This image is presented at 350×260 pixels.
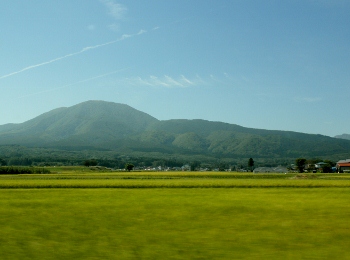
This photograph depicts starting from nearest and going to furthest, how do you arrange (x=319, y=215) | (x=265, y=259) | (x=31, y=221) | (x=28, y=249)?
1. (x=265, y=259)
2. (x=28, y=249)
3. (x=31, y=221)
4. (x=319, y=215)

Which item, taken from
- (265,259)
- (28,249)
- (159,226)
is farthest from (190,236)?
(28,249)

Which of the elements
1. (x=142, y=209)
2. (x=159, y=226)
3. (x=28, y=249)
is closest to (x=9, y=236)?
(x=28, y=249)

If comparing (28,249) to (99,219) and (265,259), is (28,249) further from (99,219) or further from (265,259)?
(265,259)

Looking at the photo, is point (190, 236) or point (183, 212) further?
point (183, 212)

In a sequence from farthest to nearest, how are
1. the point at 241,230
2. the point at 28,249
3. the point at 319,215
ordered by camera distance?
the point at 319,215 < the point at 241,230 < the point at 28,249

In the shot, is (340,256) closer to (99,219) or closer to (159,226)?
(159,226)

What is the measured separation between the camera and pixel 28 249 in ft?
37.3

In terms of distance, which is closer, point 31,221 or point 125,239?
point 125,239

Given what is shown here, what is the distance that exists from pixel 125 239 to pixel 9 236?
12.9 ft

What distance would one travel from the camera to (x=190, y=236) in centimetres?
1284

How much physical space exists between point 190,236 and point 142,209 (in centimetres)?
630

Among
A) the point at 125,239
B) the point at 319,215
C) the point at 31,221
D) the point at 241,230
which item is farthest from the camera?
the point at 319,215

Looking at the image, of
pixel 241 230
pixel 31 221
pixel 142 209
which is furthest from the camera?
pixel 142 209

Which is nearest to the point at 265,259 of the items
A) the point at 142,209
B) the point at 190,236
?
the point at 190,236
